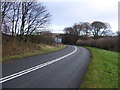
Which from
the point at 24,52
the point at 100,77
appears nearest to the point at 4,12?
the point at 24,52

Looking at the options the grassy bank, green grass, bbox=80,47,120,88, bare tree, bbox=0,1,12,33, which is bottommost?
green grass, bbox=80,47,120,88

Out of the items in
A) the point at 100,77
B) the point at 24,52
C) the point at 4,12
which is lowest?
the point at 100,77

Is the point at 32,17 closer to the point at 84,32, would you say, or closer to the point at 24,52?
the point at 24,52

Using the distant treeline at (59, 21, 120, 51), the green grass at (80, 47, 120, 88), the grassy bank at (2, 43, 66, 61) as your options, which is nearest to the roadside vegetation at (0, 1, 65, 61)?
the grassy bank at (2, 43, 66, 61)

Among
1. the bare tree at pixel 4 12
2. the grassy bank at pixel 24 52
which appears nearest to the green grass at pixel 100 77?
the grassy bank at pixel 24 52

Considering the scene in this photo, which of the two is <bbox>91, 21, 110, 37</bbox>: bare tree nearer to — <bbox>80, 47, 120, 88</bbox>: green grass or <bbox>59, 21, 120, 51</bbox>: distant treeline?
<bbox>59, 21, 120, 51</bbox>: distant treeline

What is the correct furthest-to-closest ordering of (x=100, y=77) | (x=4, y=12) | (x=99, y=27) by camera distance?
(x=99, y=27), (x=4, y=12), (x=100, y=77)

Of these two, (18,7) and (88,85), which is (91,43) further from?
(88,85)

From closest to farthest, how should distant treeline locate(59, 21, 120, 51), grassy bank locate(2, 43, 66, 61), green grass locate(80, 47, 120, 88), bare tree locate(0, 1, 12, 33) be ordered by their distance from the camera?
green grass locate(80, 47, 120, 88) < grassy bank locate(2, 43, 66, 61) < bare tree locate(0, 1, 12, 33) < distant treeline locate(59, 21, 120, 51)

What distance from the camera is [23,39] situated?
1250 inches

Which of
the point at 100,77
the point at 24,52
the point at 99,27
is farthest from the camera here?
the point at 99,27

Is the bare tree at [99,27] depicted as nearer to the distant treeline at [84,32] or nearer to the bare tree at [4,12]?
the distant treeline at [84,32]

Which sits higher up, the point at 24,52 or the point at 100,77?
the point at 24,52

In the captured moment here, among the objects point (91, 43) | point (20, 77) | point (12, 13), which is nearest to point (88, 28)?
point (91, 43)
